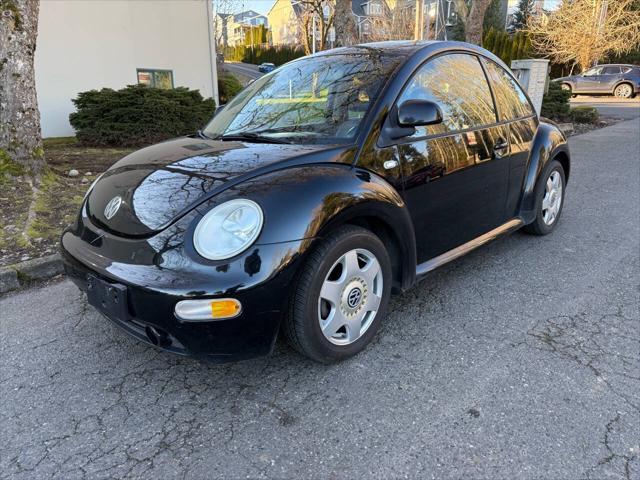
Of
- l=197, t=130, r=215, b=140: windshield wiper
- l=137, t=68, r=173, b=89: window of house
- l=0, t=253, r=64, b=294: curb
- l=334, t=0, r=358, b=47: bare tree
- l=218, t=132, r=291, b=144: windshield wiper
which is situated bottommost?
l=0, t=253, r=64, b=294: curb

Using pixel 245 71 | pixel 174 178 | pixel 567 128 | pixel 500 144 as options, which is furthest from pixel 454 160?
pixel 245 71

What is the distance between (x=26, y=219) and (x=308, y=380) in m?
3.55

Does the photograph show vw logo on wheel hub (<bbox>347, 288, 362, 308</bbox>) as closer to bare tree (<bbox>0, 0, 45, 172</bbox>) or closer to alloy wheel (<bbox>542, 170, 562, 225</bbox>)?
alloy wheel (<bbox>542, 170, 562, 225</bbox>)

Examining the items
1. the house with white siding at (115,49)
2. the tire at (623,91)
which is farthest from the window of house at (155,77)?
the tire at (623,91)

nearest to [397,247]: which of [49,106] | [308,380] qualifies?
[308,380]

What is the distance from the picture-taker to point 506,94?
12.5 feet

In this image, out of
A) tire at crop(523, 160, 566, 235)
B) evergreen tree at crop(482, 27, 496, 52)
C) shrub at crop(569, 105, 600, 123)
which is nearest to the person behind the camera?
tire at crop(523, 160, 566, 235)

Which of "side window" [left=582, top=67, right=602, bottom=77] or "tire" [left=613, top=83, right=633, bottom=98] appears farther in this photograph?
"side window" [left=582, top=67, right=602, bottom=77]

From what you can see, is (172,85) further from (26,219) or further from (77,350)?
(77,350)

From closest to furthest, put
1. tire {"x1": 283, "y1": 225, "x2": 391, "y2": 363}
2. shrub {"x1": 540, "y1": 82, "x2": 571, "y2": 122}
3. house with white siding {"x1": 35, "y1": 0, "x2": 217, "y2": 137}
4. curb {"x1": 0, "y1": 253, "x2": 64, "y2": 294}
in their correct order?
tire {"x1": 283, "y1": 225, "x2": 391, "y2": 363}
curb {"x1": 0, "y1": 253, "x2": 64, "y2": 294}
house with white siding {"x1": 35, "y1": 0, "x2": 217, "y2": 137}
shrub {"x1": 540, "y1": 82, "x2": 571, "y2": 122}

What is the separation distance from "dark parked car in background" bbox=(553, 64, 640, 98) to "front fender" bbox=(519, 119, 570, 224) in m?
22.6

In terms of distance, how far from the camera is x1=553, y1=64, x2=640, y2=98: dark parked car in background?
23.8 metres

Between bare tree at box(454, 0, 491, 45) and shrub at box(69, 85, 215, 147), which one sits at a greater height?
bare tree at box(454, 0, 491, 45)

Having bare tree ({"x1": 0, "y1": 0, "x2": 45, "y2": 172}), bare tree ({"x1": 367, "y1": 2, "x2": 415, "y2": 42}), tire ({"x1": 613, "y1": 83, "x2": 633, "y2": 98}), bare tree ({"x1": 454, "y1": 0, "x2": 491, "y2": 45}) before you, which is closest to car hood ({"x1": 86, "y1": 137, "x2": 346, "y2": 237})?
bare tree ({"x1": 0, "y1": 0, "x2": 45, "y2": 172})
